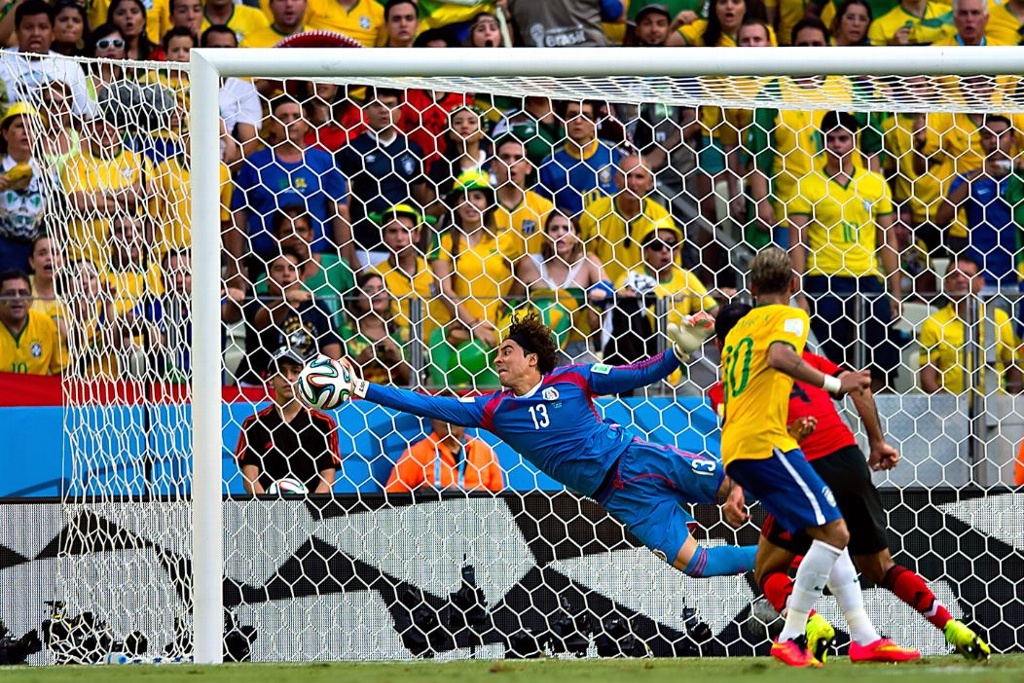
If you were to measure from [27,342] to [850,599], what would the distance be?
4.09 metres

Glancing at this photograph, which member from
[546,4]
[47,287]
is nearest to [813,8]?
[546,4]

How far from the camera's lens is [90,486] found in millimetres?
6164

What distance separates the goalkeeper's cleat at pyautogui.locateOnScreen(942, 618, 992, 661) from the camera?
4.80m

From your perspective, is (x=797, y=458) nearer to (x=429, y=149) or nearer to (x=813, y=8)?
(x=429, y=149)

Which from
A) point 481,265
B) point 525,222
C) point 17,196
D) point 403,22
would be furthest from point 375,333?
point 403,22

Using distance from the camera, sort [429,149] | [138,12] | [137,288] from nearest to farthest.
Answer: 1. [137,288]
2. [429,149]
3. [138,12]

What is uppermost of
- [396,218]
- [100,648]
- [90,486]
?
[396,218]

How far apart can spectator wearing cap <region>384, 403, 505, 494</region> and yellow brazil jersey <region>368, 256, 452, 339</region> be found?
1.51 ft

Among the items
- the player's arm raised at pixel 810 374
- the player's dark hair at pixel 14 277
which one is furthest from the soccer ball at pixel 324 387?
the player's dark hair at pixel 14 277

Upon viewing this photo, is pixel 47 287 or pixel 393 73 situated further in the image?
pixel 47 287

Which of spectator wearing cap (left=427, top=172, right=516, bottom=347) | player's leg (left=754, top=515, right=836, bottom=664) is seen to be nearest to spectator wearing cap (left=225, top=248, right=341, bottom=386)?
spectator wearing cap (left=427, top=172, right=516, bottom=347)

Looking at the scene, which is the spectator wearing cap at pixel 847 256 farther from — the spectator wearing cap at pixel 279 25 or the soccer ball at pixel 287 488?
the spectator wearing cap at pixel 279 25

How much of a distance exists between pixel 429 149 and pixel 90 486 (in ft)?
7.33

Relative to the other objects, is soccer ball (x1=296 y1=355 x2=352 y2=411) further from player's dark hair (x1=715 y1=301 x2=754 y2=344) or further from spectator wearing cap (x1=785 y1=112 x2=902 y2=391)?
spectator wearing cap (x1=785 y1=112 x2=902 y2=391)
